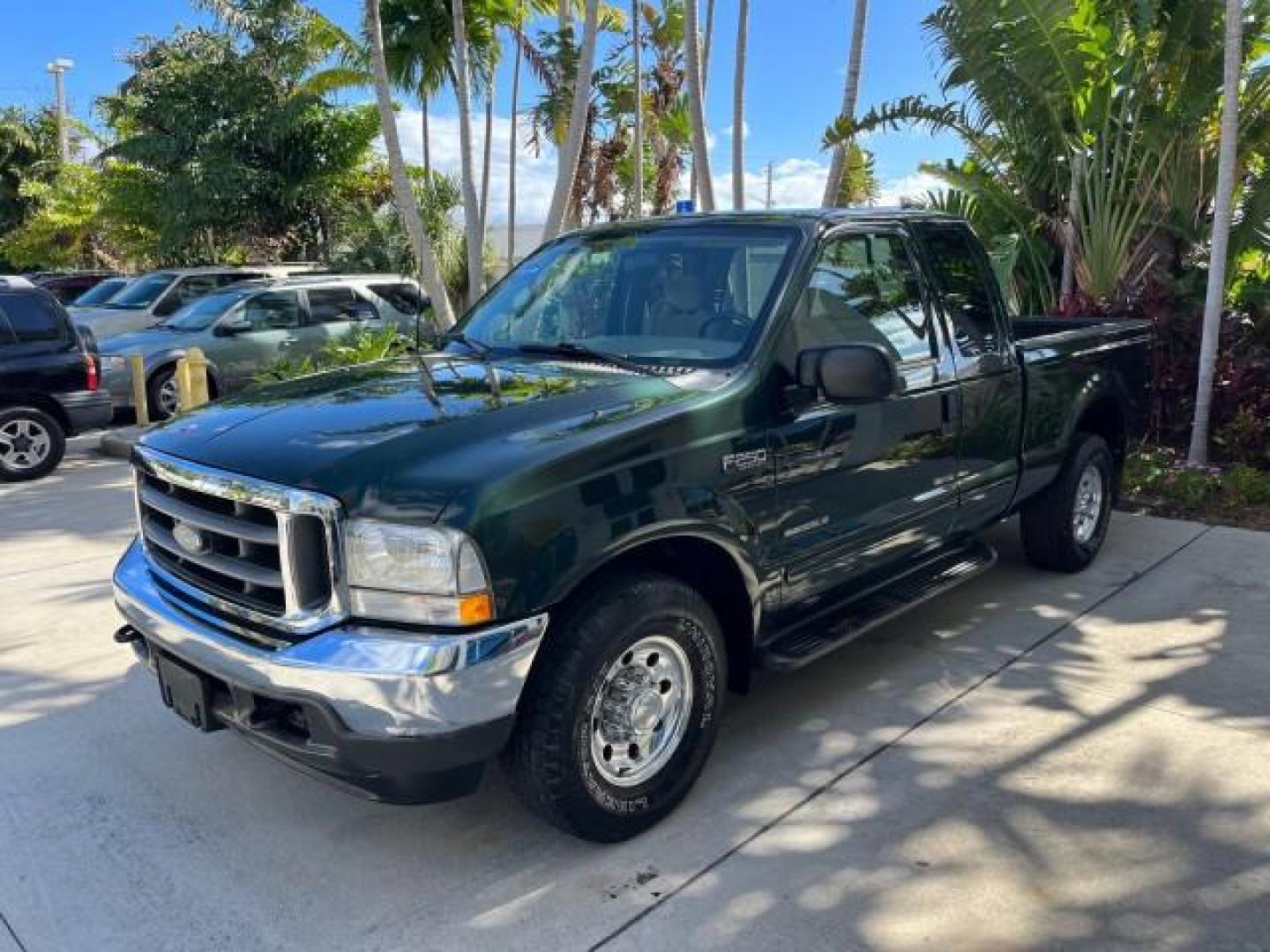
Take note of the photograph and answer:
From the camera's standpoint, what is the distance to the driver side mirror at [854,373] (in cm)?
339

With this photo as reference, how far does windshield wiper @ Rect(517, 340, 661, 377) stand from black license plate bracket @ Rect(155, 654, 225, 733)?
1682mm

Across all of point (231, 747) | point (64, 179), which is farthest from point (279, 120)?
point (231, 747)

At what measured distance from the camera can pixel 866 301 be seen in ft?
13.7

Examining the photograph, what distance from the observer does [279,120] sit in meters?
18.7

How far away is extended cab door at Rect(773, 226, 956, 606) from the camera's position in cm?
365

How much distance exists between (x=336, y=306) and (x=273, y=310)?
73cm

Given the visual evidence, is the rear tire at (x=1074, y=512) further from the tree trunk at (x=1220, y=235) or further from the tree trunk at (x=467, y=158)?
the tree trunk at (x=467, y=158)

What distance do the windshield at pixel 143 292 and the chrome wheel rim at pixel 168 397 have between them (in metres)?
2.95

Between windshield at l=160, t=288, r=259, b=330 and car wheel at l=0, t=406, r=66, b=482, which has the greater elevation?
windshield at l=160, t=288, r=259, b=330

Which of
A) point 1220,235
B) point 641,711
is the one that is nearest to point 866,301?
point 641,711

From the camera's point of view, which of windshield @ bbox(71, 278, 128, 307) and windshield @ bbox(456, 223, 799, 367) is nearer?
windshield @ bbox(456, 223, 799, 367)

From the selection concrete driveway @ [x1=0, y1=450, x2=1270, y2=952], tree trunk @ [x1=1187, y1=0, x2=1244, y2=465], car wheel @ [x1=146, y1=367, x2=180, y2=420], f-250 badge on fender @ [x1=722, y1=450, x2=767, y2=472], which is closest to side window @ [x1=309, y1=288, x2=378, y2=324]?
car wheel @ [x1=146, y1=367, x2=180, y2=420]

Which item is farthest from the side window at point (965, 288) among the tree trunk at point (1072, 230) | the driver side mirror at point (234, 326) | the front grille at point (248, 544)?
the driver side mirror at point (234, 326)

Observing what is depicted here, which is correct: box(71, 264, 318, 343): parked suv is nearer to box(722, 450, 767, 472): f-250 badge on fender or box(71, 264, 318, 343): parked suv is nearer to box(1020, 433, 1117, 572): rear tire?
box(1020, 433, 1117, 572): rear tire
